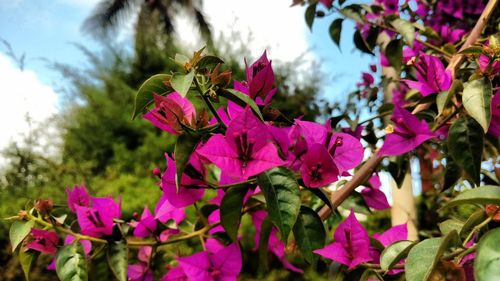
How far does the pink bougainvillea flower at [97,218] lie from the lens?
24.4 inches

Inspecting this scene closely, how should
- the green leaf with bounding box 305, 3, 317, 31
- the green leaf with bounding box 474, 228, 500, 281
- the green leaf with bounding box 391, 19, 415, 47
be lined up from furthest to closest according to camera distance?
the green leaf with bounding box 305, 3, 317, 31, the green leaf with bounding box 391, 19, 415, 47, the green leaf with bounding box 474, 228, 500, 281

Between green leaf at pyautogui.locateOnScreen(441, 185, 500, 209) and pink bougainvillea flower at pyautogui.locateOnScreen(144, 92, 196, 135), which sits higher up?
pink bougainvillea flower at pyautogui.locateOnScreen(144, 92, 196, 135)

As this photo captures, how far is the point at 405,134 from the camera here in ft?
1.95

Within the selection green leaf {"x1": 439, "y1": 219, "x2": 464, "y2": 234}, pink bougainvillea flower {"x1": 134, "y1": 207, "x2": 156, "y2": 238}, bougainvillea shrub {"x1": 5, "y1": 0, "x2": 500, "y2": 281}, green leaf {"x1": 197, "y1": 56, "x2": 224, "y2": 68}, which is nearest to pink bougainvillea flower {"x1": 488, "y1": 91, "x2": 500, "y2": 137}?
Result: bougainvillea shrub {"x1": 5, "y1": 0, "x2": 500, "y2": 281}

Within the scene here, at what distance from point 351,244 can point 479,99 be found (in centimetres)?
20

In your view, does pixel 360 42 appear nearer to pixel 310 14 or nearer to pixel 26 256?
pixel 310 14

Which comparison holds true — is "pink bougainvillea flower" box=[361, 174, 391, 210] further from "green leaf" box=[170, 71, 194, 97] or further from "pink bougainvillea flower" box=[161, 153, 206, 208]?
"green leaf" box=[170, 71, 194, 97]

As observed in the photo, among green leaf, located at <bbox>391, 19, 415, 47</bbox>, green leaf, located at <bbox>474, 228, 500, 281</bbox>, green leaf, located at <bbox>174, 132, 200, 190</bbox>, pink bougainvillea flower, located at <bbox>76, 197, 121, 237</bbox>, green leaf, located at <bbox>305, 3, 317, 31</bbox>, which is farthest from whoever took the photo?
green leaf, located at <bbox>305, 3, 317, 31</bbox>

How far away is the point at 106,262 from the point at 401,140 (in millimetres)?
418

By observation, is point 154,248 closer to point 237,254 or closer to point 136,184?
point 237,254

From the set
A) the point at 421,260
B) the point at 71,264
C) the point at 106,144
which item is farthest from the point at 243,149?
the point at 106,144

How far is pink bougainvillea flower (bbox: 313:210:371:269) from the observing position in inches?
20.7

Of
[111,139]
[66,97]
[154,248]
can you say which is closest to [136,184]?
[111,139]

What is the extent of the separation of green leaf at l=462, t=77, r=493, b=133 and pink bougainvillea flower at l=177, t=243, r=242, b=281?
312 millimetres
